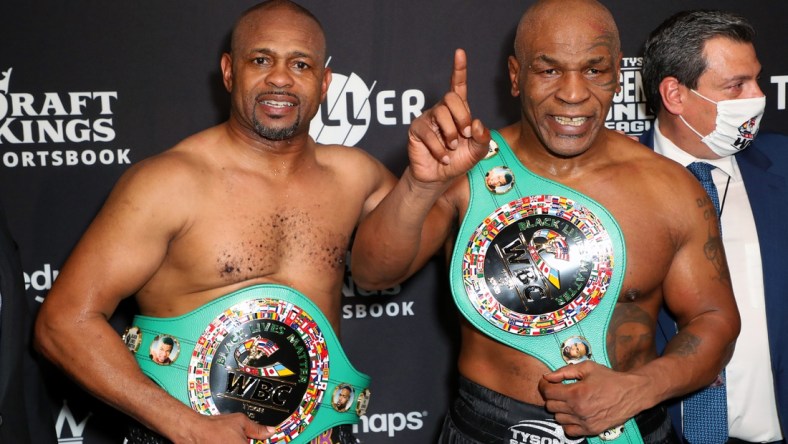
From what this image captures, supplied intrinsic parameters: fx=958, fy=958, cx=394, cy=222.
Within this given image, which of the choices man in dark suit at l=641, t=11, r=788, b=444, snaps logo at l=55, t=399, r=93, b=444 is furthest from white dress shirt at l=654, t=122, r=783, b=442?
snaps logo at l=55, t=399, r=93, b=444

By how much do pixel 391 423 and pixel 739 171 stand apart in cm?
128

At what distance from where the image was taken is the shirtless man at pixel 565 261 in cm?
201

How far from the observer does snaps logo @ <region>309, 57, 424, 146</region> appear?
9.18ft

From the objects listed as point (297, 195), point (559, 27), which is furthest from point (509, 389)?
point (559, 27)

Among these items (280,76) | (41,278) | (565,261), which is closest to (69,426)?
(41,278)

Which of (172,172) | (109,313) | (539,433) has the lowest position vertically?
(539,433)

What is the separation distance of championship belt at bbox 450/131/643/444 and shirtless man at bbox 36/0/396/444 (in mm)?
350

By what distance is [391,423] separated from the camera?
298cm

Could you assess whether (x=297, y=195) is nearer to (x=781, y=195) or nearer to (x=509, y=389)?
(x=509, y=389)

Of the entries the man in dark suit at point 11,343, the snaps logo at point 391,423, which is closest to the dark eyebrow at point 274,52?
the man in dark suit at point 11,343

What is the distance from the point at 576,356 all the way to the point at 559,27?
28.1 inches

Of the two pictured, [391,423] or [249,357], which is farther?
[391,423]

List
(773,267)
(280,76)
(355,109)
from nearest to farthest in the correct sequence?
(280,76), (773,267), (355,109)

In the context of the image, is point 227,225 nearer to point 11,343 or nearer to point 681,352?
point 11,343
